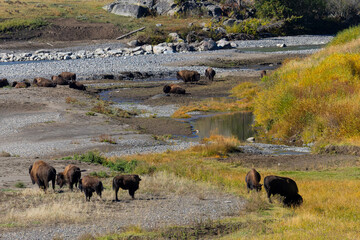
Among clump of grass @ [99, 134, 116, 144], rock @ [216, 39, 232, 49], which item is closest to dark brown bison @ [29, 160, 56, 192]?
clump of grass @ [99, 134, 116, 144]

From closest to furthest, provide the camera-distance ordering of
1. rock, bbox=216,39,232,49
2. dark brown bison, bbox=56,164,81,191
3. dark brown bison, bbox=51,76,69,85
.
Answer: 1. dark brown bison, bbox=56,164,81,191
2. dark brown bison, bbox=51,76,69,85
3. rock, bbox=216,39,232,49

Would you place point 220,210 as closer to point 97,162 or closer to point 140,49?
point 97,162

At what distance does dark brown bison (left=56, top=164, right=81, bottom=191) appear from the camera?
48.8 feet

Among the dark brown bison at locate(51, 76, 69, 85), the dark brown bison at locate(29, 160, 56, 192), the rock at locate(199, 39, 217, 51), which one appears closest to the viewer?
the dark brown bison at locate(29, 160, 56, 192)

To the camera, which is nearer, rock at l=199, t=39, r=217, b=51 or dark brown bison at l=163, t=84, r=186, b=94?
dark brown bison at l=163, t=84, r=186, b=94

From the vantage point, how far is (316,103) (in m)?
27.5

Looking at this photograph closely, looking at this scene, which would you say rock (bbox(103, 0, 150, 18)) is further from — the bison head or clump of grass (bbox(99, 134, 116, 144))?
the bison head

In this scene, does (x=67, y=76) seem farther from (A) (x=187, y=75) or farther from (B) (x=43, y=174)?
(B) (x=43, y=174)

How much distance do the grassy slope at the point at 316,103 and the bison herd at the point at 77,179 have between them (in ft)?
42.8

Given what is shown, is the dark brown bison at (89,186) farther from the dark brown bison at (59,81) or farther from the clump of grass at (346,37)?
the dark brown bison at (59,81)

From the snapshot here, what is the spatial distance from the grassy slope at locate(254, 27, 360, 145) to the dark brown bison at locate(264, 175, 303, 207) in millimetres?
11043

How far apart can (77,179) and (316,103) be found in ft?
51.8

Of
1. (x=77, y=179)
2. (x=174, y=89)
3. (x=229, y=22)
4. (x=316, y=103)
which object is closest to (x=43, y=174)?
(x=77, y=179)

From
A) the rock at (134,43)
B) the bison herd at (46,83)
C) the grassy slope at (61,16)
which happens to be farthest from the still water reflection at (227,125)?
the grassy slope at (61,16)
